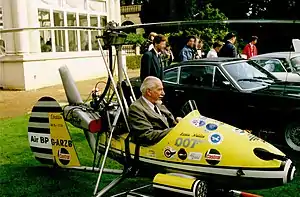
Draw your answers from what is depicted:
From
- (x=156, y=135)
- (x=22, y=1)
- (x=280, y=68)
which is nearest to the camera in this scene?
(x=156, y=135)

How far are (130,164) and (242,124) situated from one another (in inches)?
130

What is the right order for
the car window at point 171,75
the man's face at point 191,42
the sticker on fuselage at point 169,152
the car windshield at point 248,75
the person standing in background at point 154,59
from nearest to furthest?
the sticker on fuselage at point 169,152 < the person standing in background at point 154,59 < the car windshield at point 248,75 < the car window at point 171,75 < the man's face at point 191,42

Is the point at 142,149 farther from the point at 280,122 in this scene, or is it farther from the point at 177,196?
the point at 280,122

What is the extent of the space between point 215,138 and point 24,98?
11.0 m

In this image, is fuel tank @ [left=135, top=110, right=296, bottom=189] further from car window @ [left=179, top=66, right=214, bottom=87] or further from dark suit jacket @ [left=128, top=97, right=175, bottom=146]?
car window @ [left=179, top=66, right=214, bottom=87]

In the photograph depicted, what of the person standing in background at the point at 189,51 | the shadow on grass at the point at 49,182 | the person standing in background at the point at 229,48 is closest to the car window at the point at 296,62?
the person standing in background at the point at 229,48

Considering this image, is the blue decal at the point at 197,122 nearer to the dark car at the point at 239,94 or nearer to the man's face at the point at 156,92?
the man's face at the point at 156,92

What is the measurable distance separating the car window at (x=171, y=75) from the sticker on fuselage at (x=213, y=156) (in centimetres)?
473

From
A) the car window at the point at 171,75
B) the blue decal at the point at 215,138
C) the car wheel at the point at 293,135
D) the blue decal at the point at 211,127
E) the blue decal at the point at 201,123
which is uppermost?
the car window at the point at 171,75

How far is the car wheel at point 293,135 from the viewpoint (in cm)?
695

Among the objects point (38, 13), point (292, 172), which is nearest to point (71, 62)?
point (38, 13)

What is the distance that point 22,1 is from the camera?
1548cm

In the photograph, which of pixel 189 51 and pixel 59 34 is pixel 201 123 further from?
pixel 59 34

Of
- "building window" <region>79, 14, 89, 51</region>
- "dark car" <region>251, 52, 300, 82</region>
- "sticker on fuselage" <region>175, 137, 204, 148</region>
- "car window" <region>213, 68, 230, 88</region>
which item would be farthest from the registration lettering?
"building window" <region>79, 14, 89, 51</region>
